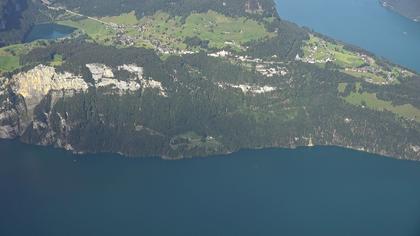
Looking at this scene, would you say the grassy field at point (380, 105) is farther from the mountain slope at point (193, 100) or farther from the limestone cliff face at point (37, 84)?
the limestone cliff face at point (37, 84)

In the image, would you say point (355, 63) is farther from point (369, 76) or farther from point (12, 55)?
point (12, 55)

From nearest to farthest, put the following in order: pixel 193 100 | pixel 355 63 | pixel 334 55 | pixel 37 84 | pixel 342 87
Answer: pixel 37 84, pixel 193 100, pixel 342 87, pixel 355 63, pixel 334 55

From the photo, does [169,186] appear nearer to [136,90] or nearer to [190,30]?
[136,90]

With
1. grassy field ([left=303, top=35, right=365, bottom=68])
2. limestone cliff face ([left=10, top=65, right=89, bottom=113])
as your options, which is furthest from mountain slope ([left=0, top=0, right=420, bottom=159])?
grassy field ([left=303, top=35, right=365, bottom=68])

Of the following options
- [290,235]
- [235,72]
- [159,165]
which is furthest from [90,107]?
[290,235]

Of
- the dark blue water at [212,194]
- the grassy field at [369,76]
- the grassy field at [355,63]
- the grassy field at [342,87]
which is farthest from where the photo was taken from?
the grassy field at [355,63]

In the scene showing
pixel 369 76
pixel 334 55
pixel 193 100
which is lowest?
pixel 193 100

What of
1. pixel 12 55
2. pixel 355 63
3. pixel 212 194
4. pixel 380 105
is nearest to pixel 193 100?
pixel 212 194

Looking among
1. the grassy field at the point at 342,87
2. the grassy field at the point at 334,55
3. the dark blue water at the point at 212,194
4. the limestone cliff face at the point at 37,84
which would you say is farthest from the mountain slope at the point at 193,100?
the dark blue water at the point at 212,194
